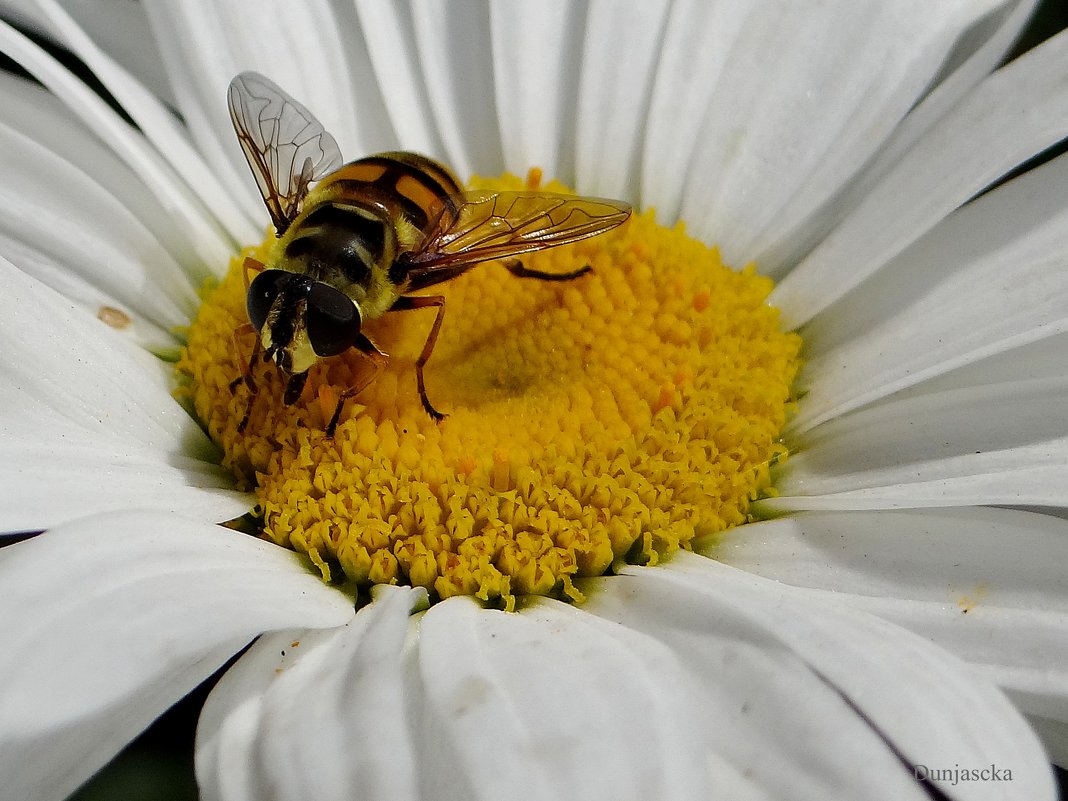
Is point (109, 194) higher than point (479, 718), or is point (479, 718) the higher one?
point (109, 194)

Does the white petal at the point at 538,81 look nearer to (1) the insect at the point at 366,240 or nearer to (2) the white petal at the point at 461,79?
(2) the white petal at the point at 461,79

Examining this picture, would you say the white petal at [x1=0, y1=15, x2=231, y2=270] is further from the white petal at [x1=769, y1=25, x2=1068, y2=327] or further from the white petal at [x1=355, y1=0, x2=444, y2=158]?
the white petal at [x1=769, y1=25, x2=1068, y2=327]

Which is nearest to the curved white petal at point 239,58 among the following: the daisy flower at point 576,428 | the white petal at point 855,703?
the daisy flower at point 576,428

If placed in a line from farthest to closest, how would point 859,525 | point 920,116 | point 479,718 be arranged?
point 920,116 < point 859,525 < point 479,718

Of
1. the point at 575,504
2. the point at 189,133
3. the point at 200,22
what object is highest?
the point at 200,22

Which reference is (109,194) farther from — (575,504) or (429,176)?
(575,504)

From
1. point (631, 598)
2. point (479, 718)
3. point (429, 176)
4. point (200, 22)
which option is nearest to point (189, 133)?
point (200, 22)

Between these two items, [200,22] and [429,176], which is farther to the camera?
[200,22]

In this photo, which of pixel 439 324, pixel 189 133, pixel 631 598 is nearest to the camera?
pixel 631 598
